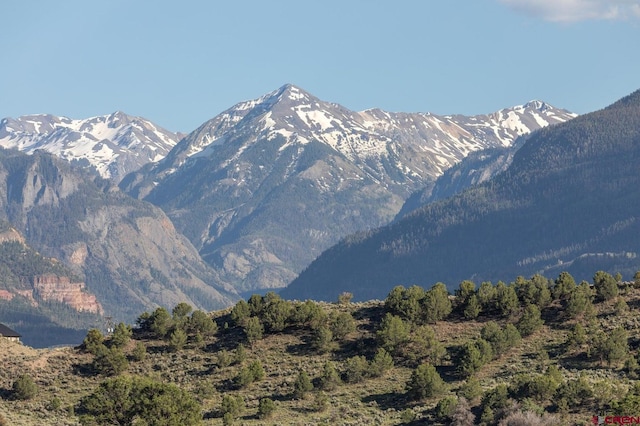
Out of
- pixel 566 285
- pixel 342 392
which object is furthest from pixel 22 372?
pixel 566 285

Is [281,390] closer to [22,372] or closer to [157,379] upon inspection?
[157,379]

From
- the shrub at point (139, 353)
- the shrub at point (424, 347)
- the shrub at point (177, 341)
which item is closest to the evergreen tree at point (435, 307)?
the shrub at point (424, 347)

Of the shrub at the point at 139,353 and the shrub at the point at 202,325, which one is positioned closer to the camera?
the shrub at the point at 139,353

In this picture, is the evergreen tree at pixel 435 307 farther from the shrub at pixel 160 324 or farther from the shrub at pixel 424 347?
the shrub at pixel 160 324

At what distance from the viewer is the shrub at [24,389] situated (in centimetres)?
13988

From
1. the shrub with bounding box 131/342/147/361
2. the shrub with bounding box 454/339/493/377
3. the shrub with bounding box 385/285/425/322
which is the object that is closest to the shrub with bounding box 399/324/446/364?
the shrub with bounding box 454/339/493/377

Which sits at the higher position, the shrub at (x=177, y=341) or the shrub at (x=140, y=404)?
the shrub at (x=177, y=341)

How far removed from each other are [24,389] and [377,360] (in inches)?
1394

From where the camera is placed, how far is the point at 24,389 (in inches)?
5507

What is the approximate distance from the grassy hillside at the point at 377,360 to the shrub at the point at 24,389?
80 centimetres

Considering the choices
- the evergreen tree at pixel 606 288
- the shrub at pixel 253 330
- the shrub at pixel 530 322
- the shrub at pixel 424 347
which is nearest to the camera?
the shrub at pixel 424 347

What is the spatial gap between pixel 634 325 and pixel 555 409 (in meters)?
27.3

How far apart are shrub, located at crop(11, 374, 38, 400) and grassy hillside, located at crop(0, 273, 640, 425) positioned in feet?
2.64

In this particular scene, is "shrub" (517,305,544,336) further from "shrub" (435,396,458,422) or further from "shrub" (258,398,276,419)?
"shrub" (258,398,276,419)
